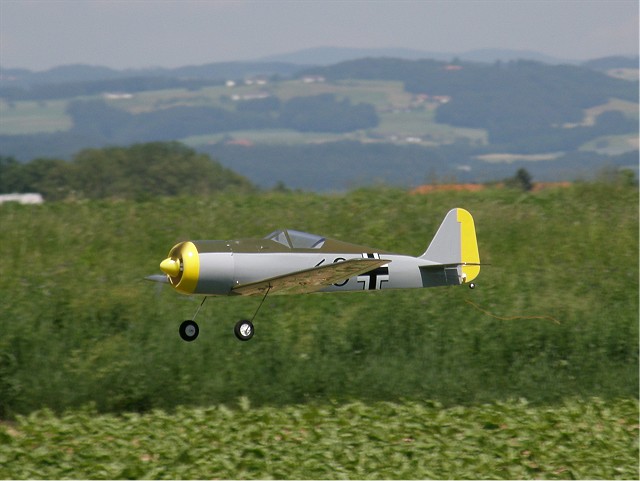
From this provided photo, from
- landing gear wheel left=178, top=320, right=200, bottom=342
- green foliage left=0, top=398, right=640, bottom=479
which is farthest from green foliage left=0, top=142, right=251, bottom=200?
landing gear wheel left=178, top=320, right=200, bottom=342

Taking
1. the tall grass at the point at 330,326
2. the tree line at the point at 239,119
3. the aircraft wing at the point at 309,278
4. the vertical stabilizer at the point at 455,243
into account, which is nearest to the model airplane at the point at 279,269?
the aircraft wing at the point at 309,278

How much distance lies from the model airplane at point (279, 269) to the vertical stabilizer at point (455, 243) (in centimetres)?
26

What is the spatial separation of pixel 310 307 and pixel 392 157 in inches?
5009

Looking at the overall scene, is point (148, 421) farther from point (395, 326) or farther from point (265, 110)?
point (265, 110)

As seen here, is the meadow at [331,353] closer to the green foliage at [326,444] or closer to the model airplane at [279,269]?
the green foliage at [326,444]

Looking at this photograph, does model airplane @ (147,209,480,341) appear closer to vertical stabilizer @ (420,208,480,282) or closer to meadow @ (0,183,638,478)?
vertical stabilizer @ (420,208,480,282)

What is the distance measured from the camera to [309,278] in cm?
459

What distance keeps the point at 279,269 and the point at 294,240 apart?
0.21m

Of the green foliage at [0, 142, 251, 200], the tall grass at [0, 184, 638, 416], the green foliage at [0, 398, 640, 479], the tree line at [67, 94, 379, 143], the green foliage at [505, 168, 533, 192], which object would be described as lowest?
the green foliage at [0, 398, 640, 479]

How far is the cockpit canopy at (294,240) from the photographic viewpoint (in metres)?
4.81

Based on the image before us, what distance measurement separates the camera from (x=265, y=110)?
180m

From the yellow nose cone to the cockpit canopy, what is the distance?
547mm

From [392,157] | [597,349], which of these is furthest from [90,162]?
[392,157]

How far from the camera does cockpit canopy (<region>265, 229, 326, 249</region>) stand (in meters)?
4.81
